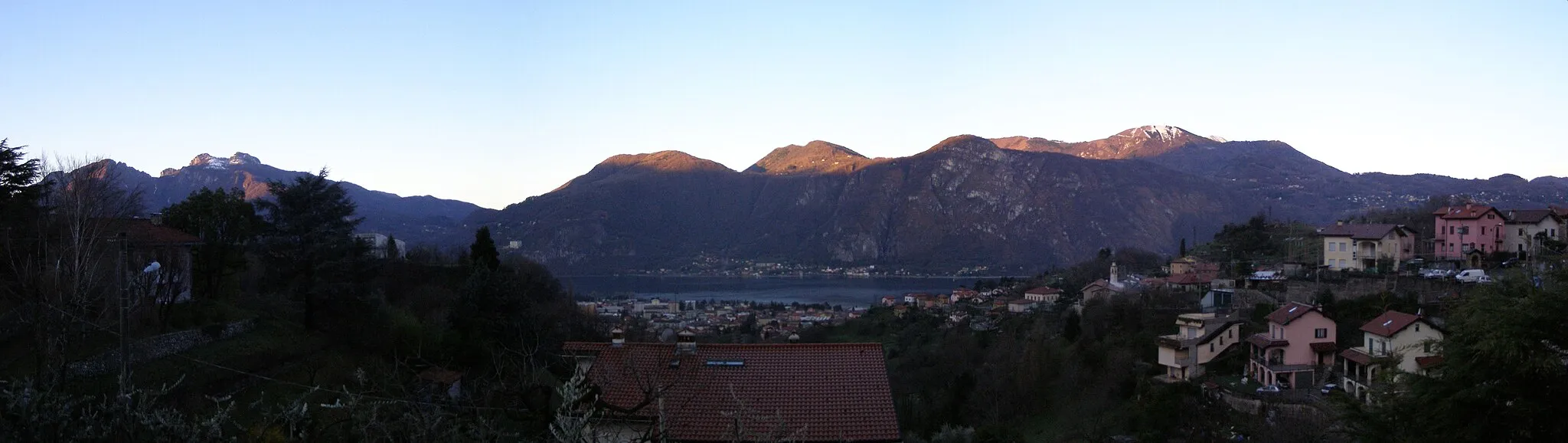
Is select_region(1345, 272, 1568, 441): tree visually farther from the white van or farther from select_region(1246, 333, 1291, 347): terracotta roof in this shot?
the white van

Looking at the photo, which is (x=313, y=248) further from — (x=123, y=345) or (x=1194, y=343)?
(x=1194, y=343)

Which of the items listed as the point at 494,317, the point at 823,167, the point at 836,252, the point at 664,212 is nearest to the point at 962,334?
the point at 494,317

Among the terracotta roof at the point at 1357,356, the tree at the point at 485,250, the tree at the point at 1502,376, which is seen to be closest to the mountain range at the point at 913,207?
the tree at the point at 485,250

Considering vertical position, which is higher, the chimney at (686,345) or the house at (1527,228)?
the house at (1527,228)

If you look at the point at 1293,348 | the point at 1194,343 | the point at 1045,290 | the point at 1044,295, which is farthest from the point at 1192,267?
the point at 1293,348

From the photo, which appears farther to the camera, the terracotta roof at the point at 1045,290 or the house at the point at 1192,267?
the terracotta roof at the point at 1045,290

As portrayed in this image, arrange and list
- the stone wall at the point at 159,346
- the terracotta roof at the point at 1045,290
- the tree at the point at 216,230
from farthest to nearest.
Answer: the terracotta roof at the point at 1045,290 → the tree at the point at 216,230 → the stone wall at the point at 159,346

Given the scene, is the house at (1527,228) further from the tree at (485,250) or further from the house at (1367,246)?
the tree at (485,250)

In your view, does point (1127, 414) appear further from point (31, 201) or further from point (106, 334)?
point (31, 201)

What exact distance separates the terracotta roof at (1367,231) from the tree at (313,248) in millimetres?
26638

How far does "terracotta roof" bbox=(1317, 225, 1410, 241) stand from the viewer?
89.8 feet

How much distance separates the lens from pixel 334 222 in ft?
59.0

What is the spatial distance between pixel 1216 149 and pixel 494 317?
511 ft

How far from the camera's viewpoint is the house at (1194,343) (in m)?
20.7
